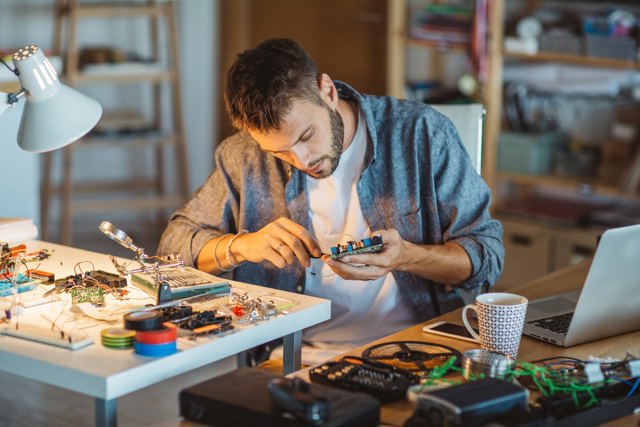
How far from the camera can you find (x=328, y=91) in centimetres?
206

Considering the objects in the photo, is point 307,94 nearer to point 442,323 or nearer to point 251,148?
point 251,148

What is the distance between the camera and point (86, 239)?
16.5ft

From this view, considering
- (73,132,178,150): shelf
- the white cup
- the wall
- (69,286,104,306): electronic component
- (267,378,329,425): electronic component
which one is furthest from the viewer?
Answer: the wall

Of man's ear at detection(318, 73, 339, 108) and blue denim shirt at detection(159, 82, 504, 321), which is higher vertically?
man's ear at detection(318, 73, 339, 108)

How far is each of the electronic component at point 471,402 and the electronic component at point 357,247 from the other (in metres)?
0.46

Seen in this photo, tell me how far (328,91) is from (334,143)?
11 centimetres

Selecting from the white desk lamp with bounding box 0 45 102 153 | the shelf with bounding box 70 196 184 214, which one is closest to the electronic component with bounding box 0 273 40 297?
the white desk lamp with bounding box 0 45 102 153

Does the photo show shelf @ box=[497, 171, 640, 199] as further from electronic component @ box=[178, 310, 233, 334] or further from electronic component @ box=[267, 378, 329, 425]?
electronic component @ box=[267, 378, 329, 425]

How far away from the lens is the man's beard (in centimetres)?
206

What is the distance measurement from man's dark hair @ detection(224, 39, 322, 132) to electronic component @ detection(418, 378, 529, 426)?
0.73 m

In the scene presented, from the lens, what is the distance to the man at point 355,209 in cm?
207

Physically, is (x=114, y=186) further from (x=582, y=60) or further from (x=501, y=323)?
(x=501, y=323)

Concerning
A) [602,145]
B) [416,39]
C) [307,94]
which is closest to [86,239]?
[416,39]

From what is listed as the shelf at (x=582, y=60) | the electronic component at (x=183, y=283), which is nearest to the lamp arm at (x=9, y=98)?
the electronic component at (x=183, y=283)
